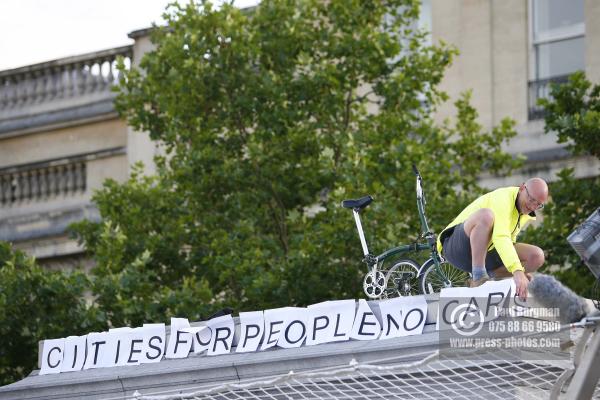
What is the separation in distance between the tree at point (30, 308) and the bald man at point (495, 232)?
791 centimetres

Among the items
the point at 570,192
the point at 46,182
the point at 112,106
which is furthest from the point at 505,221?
the point at 46,182

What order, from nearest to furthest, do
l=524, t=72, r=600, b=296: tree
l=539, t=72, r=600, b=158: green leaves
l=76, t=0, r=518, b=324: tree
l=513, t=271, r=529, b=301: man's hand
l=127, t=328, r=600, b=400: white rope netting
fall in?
l=127, t=328, r=600, b=400: white rope netting → l=513, t=271, r=529, b=301: man's hand → l=524, t=72, r=600, b=296: tree → l=539, t=72, r=600, b=158: green leaves → l=76, t=0, r=518, b=324: tree

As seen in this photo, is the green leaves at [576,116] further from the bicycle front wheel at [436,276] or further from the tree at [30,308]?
the tree at [30,308]

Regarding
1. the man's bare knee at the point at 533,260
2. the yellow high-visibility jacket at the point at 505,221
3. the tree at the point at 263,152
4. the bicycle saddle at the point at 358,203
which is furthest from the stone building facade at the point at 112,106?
the yellow high-visibility jacket at the point at 505,221

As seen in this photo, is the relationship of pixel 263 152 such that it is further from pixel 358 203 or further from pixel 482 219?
pixel 482 219

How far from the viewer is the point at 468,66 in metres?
26.2

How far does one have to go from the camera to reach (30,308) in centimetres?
2023

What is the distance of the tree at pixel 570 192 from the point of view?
63.4 feet

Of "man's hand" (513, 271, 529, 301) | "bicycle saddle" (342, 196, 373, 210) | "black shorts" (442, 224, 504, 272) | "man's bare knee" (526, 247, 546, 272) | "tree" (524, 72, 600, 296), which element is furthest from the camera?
"tree" (524, 72, 600, 296)

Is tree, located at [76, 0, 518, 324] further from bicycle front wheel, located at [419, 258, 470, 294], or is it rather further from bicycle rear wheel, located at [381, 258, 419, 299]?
bicycle front wheel, located at [419, 258, 470, 294]

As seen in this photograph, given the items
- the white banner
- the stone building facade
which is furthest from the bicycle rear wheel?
the stone building facade

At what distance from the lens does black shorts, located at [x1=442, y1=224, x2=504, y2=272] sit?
1273 centimetres

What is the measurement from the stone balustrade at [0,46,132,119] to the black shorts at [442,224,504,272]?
16.1m

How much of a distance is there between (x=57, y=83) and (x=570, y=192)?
41.6ft
